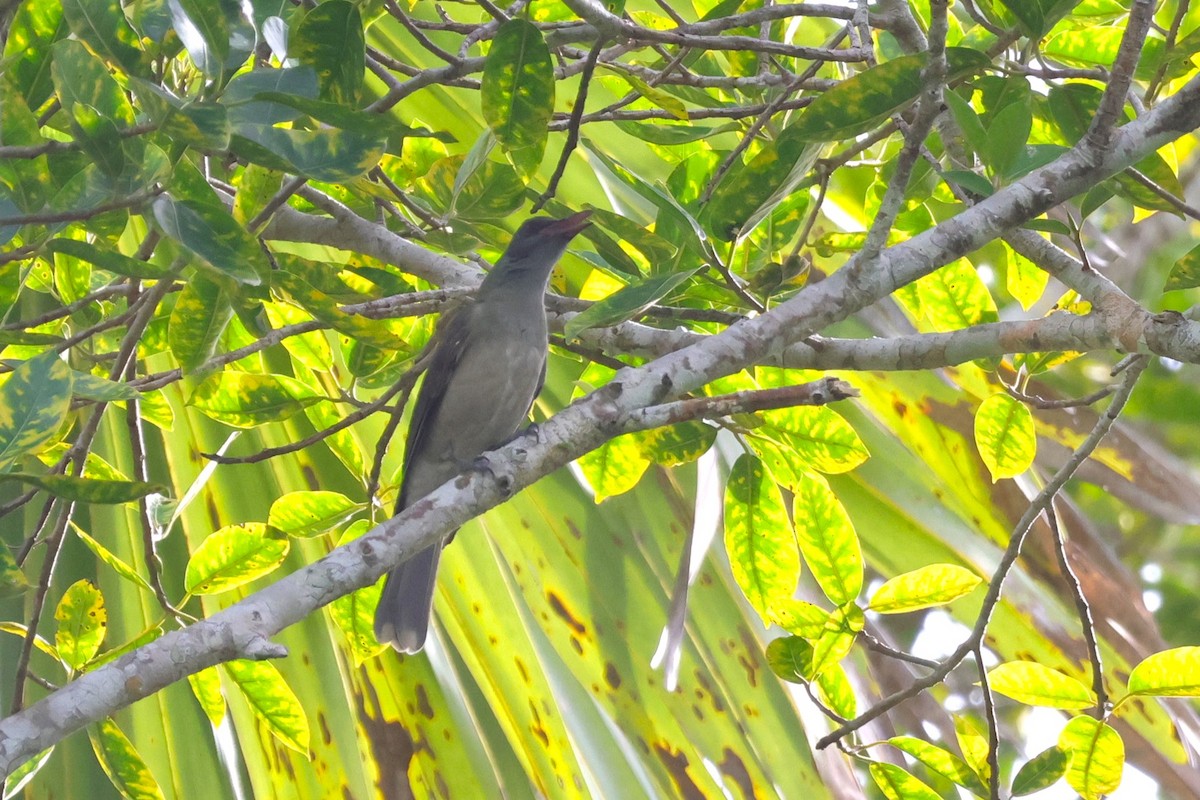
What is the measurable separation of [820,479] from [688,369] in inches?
21.1

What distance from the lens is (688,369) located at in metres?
2.37

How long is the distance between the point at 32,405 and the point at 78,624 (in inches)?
35.2

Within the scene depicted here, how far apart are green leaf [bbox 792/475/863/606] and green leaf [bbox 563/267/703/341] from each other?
72 centimetres

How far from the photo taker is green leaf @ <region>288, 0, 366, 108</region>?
2168mm

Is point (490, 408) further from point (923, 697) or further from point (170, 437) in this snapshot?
point (923, 697)

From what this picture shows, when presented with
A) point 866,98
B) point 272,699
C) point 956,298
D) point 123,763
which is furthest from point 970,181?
point 123,763

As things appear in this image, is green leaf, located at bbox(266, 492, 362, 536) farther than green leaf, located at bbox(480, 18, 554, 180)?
Yes

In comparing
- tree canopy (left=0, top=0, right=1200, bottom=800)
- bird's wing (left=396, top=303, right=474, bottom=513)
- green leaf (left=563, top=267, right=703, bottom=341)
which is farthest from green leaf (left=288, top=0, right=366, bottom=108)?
bird's wing (left=396, top=303, right=474, bottom=513)

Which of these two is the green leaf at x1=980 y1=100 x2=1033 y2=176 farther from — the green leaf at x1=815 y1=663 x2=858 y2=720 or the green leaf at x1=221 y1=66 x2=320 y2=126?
the green leaf at x1=221 y1=66 x2=320 y2=126

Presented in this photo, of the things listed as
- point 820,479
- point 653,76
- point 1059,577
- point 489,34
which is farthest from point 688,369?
point 1059,577

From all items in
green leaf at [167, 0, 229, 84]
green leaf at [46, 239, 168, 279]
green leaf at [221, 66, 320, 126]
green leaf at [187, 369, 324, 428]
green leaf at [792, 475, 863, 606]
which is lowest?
green leaf at [792, 475, 863, 606]

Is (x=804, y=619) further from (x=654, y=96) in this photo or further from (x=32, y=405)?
(x=32, y=405)

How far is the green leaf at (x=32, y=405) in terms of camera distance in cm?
184

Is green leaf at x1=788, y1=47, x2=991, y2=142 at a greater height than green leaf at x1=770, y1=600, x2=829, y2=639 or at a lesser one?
greater
